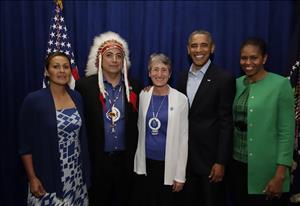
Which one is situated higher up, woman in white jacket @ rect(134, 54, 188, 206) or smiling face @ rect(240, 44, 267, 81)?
smiling face @ rect(240, 44, 267, 81)

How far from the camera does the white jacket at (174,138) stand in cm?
223

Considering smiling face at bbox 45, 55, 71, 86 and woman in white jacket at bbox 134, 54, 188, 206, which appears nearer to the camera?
smiling face at bbox 45, 55, 71, 86

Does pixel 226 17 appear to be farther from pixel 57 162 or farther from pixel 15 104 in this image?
pixel 15 104

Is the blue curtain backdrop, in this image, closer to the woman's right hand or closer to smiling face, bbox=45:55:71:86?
smiling face, bbox=45:55:71:86

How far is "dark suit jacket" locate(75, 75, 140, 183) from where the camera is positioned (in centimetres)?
230

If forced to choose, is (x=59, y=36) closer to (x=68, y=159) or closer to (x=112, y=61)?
(x=112, y=61)

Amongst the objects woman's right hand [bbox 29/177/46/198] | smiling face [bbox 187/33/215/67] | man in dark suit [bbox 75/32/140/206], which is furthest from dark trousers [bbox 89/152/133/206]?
smiling face [bbox 187/33/215/67]

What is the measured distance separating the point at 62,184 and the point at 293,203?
2.14 metres

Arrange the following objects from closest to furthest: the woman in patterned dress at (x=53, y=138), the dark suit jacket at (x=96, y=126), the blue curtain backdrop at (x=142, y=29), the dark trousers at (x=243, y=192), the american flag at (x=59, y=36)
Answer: the woman in patterned dress at (x=53, y=138) < the dark trousers at (x=243, y=192) < the dark suit jacket at (x=96, y=126) < the american flag at (x=59, y=36) < the blue curtain backdrop at (x=142, y=29)

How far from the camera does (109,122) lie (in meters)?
2.33

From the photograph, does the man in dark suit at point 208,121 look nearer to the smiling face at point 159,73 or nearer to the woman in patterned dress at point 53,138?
the smiling face at point 159,73

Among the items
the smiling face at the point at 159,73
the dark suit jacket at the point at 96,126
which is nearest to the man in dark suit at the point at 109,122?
the dark suit jacket at the point at 96,126

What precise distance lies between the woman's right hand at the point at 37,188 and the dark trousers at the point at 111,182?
432 millimetres

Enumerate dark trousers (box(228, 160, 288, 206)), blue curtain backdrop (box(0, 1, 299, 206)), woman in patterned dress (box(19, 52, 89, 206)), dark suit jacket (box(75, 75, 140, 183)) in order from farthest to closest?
blue curtain backdrop (box(0, 1, 299, 206)) → dark suit jacket (box(75, 75, 140, 183)) → dark trousers (box(228, 160, 288, 206)) → woman in patterned dress (box(19, 52, 89, 206))
